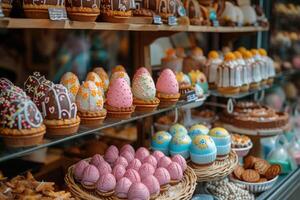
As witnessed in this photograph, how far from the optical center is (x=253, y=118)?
103 inches

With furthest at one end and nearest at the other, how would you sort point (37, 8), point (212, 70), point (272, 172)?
point (212, 70) → point (272, 172) → point (37, 8)

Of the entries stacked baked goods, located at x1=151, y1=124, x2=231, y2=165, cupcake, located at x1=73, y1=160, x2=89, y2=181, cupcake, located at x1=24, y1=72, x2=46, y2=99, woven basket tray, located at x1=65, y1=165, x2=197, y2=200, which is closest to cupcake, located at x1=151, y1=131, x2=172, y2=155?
stacked baked goods, located at x1=151, y1=124, x2=231, y2=165

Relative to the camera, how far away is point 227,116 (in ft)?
8.87

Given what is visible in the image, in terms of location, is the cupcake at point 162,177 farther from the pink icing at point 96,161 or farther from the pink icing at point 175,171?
the pink icing at point 96,161

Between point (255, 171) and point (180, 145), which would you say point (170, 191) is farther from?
point (255, 171)

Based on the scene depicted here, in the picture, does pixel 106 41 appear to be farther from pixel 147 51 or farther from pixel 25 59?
pixel 147 51

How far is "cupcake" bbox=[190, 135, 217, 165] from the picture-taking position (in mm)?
1886

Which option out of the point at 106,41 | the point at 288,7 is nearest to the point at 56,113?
the point at 288,7

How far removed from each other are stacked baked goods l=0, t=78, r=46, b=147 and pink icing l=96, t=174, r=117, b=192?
0.34m

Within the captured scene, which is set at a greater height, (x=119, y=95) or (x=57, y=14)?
(x=57, y=14)

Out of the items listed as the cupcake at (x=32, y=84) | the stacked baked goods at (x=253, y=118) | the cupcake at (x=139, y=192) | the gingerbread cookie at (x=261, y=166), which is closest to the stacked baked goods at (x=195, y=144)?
the gingerbread cookie at (x=261, y=166)

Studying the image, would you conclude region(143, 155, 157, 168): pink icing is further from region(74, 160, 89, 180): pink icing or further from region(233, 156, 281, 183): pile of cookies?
region(233, 156, 281, 183): pile of cookies

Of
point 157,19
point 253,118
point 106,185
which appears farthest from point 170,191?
point 253,118

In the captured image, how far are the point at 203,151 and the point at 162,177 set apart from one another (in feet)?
1.11
